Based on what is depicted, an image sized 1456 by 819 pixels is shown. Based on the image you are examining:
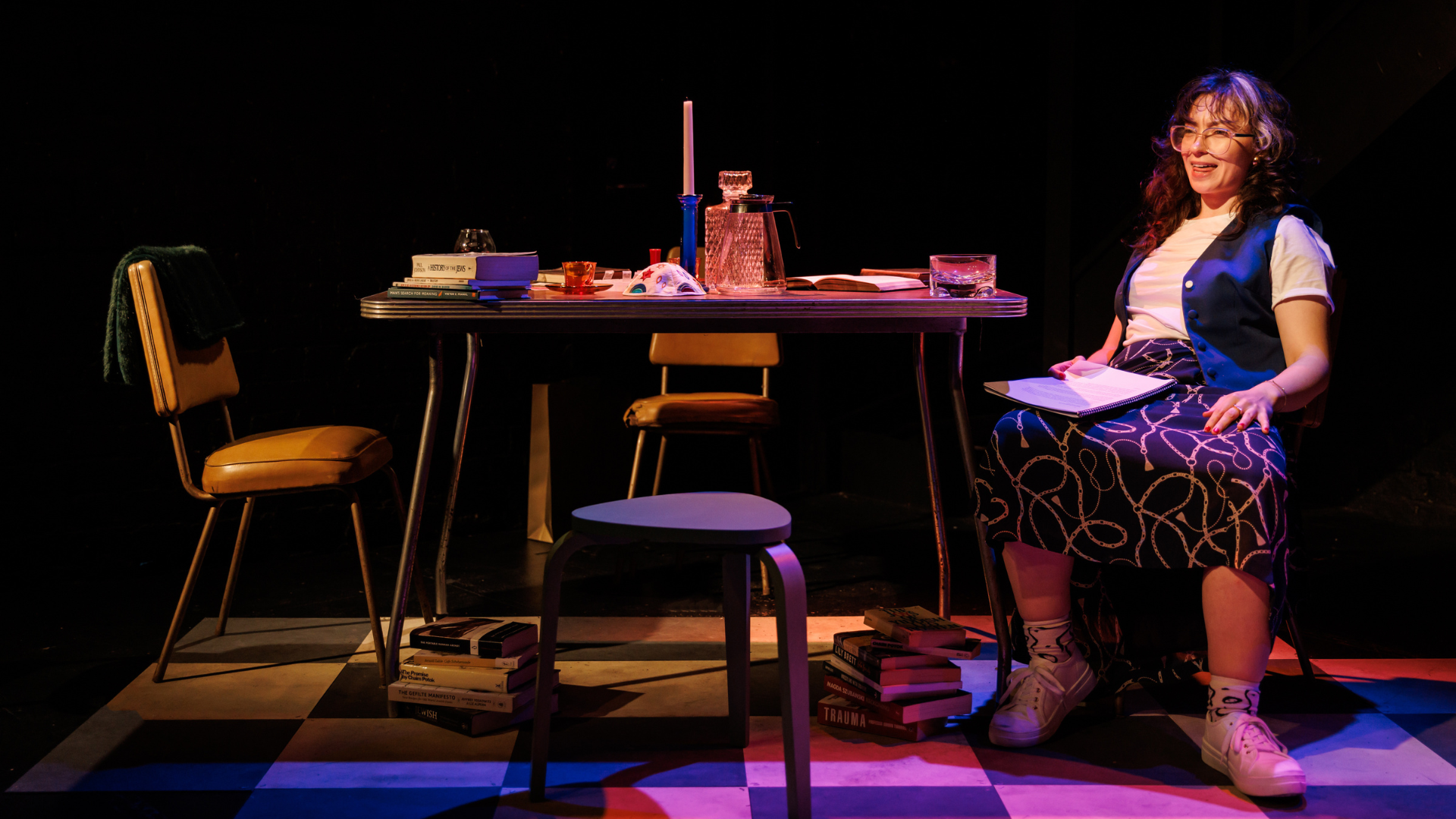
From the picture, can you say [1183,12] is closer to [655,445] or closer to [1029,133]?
[1029,133]

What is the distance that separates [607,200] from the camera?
4.09 metres

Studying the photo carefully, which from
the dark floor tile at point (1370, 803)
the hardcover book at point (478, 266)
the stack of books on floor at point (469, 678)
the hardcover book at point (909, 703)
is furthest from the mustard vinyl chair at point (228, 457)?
the dark floor tile at point (1370, 803)

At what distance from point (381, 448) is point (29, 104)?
1.66 meters

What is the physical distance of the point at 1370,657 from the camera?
8.55ft

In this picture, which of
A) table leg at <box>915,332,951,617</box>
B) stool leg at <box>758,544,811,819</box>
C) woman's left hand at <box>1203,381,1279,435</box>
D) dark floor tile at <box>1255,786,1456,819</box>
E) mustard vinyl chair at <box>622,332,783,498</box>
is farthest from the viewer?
mustard vinyl chair at <box>622,332,783,498</box>

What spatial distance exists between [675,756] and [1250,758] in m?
1.01

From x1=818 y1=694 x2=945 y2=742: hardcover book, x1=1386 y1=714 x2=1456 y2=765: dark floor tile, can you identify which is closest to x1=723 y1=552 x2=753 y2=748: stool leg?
x1=818 y1=694 x2=945 y2=742: hardcover book

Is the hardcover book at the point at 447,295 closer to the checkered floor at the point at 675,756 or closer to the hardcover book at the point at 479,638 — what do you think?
the hardcover book at the point at 479,638

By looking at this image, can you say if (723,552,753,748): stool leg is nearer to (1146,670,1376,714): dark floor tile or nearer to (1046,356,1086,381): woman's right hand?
(1046,356,1086,381): woman's right hand

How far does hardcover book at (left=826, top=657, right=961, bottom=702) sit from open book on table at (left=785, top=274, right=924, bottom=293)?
78cm

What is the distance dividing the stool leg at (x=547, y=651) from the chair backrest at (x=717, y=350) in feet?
6.11

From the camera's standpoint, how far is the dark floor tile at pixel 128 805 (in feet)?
6.11

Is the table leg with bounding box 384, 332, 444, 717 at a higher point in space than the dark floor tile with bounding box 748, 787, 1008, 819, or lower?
higher

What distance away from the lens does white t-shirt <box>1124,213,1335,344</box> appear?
203 cm
